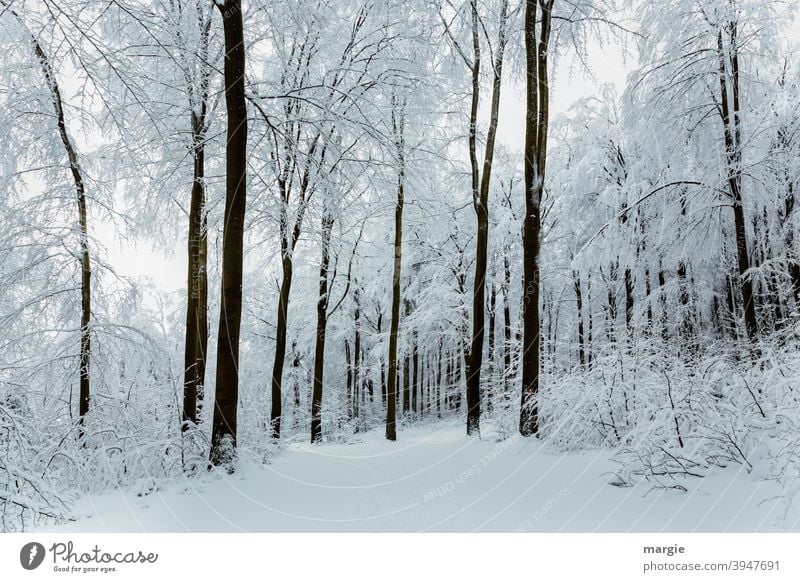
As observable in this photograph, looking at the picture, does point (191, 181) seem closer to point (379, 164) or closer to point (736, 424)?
point (379, 164)

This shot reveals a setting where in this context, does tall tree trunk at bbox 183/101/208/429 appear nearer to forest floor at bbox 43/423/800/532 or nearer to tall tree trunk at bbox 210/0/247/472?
tall tree trunk at bbox 210/0/247/472

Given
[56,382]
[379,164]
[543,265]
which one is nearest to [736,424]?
[379,164]

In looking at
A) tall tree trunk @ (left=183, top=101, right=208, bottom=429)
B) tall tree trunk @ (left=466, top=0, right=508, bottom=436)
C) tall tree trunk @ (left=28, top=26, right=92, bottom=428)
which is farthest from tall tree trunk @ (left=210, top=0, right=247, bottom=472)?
tall tree trunk @ (left=466, top=0, right=508, bottom=436)

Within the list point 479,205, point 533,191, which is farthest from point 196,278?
point 479,205

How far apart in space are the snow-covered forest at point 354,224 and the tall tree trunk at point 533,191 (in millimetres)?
36

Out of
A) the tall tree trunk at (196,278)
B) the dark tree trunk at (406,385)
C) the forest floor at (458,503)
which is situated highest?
the tall tree trunk at (196,278)

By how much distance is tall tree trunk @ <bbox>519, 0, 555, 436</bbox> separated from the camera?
237 inches

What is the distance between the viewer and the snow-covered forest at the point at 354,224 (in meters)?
3.15

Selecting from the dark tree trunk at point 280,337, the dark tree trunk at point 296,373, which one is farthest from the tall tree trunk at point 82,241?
the dark tree trunk at point 296,373

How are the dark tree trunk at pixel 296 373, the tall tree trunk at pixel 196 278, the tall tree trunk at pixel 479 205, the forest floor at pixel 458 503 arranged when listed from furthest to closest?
the dark tree trunk at pixel 296 373, the tall tree trunk at pixel 479 205, the tall tree trunk at pixel 196 278, the forest floor at pixel 458 503

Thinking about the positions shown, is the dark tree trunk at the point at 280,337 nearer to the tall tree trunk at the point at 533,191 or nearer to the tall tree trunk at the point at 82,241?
the tall tree trunk at the point at 82,241

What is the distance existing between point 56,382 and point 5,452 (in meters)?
2.29

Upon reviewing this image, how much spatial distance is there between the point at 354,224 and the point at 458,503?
6.15 metres

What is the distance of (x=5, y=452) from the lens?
115 inches
